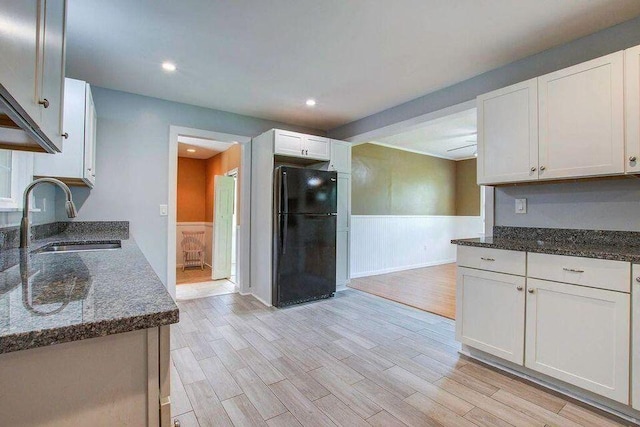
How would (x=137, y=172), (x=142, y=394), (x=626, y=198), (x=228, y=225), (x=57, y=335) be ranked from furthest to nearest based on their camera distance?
(x=228, y=225) → (x=137, y=172) → (x=626, y=198) → (x=142, y=394) → (x=57, y=335)

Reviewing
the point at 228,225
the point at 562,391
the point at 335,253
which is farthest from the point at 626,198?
the point at 228,225

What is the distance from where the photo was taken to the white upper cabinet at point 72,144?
2256mm

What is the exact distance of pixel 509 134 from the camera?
2.29 meters

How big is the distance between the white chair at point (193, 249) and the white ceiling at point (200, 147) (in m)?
1.59

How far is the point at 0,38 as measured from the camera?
0.66 metres

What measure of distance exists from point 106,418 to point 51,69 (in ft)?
3.90

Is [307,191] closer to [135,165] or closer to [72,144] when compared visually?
[135,165]

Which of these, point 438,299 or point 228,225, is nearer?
point 438,299

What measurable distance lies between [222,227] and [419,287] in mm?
3242

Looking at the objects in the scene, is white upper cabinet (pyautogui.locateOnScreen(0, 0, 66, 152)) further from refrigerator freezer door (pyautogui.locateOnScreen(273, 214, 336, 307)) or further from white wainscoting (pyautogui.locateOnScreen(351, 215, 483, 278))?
white wainscoting (pyautogui.locateOnScreen(351, 215, 483, 278))

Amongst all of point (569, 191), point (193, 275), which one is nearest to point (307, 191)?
point (569, 191)

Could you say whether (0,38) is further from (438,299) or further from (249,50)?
(438,299)

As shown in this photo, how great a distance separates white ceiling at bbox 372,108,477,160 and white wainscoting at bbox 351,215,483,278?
134 cm

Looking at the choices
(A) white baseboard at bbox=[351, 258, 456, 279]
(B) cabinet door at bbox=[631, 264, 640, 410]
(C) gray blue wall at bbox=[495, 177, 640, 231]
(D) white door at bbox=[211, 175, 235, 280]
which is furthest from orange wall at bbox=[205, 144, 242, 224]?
(B) cabinet door at bbox=[631, 264, 640, 410]
